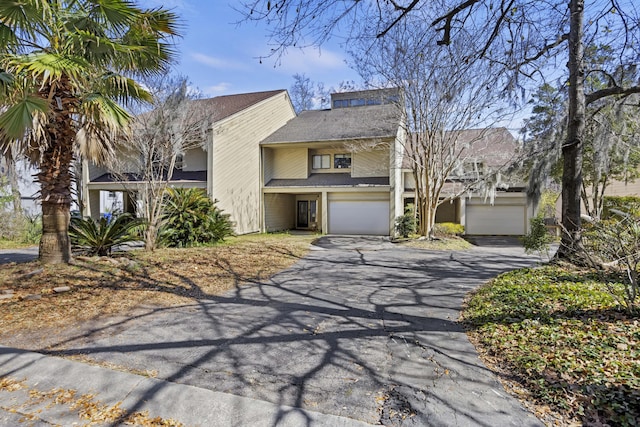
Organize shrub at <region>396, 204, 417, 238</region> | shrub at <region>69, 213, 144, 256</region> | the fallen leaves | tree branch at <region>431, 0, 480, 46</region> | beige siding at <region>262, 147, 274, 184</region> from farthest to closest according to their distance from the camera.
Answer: beige siding at <region>262, 147, 274, 184</region> → shrub at <region>396, 204, 417, 238</region> → shrub at <region>69, 213, 144, 256</region> → tree branch at <region>431, 0, 480, 46</region> → the fallen leaves

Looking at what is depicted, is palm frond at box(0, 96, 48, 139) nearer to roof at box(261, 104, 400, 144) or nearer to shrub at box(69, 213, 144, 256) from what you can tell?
shrub at box(69, 213, 144, 256)

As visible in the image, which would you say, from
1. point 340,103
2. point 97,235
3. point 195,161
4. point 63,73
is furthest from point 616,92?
point 340,103

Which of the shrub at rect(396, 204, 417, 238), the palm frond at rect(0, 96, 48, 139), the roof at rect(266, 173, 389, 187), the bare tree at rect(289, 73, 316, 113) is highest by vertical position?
the bare tree at rect(289, 73, 316, 113)

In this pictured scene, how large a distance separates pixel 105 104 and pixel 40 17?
1.67m

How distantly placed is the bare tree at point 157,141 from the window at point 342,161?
7.78m

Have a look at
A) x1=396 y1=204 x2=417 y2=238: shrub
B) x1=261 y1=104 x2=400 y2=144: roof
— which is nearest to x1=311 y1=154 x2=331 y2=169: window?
x1=261 y1=104 x2=400 y2=144: roof

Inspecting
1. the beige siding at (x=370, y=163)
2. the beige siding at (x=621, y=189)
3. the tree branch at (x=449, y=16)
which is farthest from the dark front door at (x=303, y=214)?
the beige siding at (x=621, y=189)

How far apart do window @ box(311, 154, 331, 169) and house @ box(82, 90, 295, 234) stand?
2832mm

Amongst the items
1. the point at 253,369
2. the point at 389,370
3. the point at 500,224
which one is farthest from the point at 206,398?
the point at 500,224

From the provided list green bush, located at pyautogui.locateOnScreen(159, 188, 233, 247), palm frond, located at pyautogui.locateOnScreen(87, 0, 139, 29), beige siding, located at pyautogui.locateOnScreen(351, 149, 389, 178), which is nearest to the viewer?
palm frond, located at pyautogui.locateOnScreen(87, 0, 139, 29)

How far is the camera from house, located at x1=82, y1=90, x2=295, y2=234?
14.4 m

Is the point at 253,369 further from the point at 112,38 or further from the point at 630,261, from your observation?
the point at 112,38

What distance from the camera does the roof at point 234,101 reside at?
635 inches

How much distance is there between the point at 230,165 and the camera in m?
15.2
